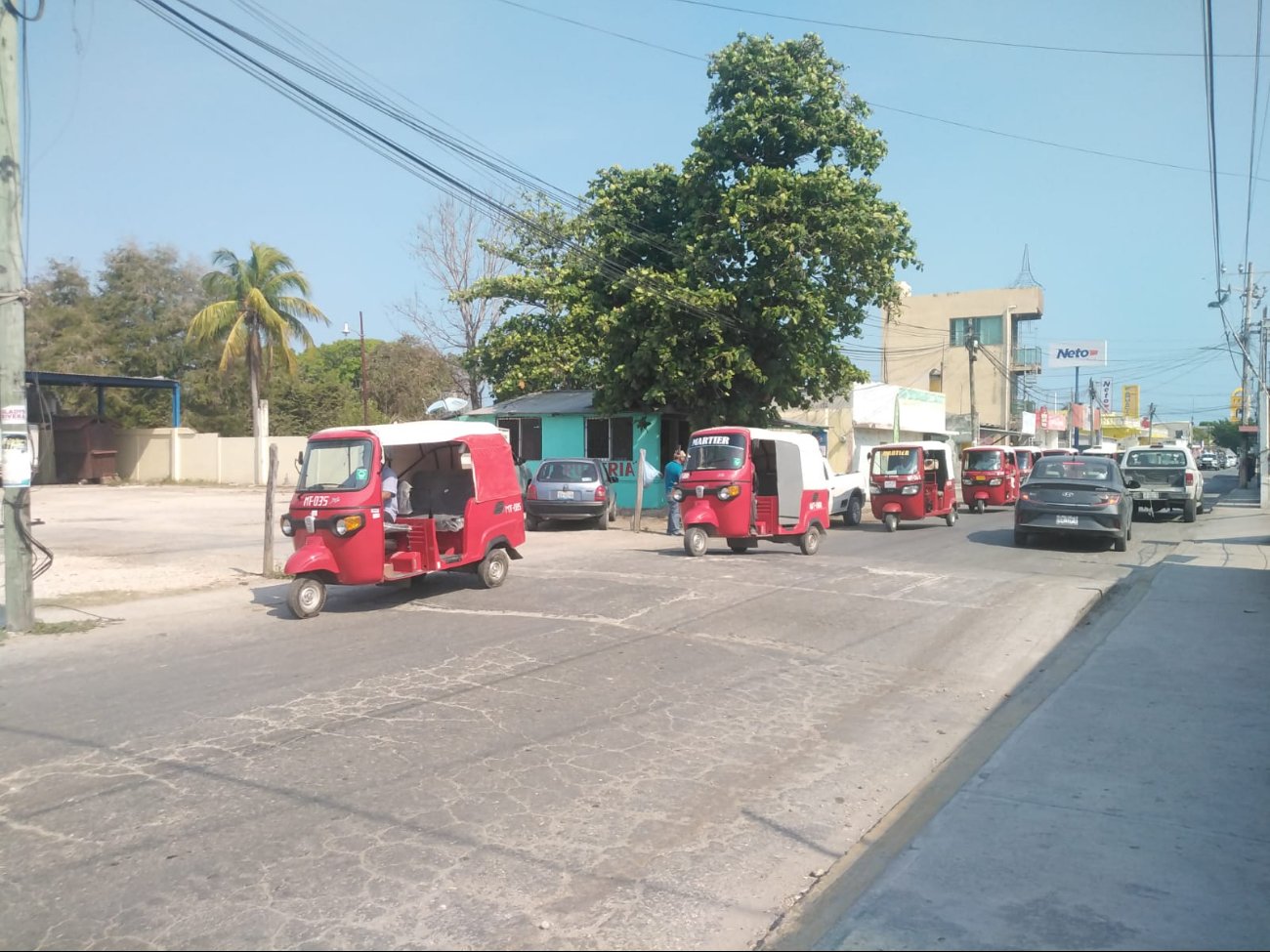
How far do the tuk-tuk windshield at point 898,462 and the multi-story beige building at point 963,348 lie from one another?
117 ft

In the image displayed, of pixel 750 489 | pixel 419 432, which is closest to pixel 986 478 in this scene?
pixel 750 489

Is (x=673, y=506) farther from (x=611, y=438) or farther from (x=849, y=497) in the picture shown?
(x=611, y=438)

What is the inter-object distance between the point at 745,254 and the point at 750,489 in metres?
9.88

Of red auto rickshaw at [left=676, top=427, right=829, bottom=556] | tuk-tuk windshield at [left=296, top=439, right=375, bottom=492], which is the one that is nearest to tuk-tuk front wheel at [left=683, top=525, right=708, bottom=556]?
red auto rickshaw at [left=676, top=427, right=829, bottom=556]

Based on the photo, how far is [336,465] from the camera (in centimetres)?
1091

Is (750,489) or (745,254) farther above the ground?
(745,254)

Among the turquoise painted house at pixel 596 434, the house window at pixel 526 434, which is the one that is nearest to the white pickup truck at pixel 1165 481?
the turquoise painted house at pixel 596 434

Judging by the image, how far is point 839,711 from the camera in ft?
23.0

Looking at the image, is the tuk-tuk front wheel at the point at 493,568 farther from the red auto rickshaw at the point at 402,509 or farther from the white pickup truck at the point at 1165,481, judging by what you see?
the white pickup truck at the point at 1165,481

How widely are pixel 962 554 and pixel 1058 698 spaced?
943 cm

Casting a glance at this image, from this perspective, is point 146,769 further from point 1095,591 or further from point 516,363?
point 516,363

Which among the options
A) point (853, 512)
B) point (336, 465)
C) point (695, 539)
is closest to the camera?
point (336, 465)

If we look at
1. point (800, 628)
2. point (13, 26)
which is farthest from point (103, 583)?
point (800, 628)

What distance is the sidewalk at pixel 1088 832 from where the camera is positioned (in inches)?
148
